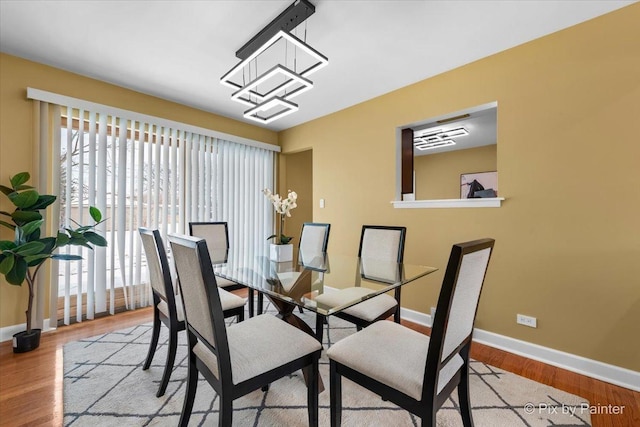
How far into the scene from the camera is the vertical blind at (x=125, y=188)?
274cm

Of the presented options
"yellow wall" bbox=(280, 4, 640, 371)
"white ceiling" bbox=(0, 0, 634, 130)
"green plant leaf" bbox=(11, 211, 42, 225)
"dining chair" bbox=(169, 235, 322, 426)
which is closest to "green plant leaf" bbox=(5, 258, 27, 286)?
"green plant leaf" bbox=(11, 211, 42, 225)

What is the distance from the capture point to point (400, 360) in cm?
117

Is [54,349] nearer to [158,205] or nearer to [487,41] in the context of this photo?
[158,205]

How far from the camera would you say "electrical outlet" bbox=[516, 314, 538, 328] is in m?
2.20

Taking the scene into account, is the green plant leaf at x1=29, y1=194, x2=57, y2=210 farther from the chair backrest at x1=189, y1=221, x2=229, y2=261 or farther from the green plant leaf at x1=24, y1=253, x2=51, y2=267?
the chair backrest at x1=189, y1=221, x2=229, y2=261

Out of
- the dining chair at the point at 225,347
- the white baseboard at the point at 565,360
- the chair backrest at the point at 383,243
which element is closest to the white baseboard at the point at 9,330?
the dining chair at the point at 225,347

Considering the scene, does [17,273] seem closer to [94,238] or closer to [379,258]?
[94,238]

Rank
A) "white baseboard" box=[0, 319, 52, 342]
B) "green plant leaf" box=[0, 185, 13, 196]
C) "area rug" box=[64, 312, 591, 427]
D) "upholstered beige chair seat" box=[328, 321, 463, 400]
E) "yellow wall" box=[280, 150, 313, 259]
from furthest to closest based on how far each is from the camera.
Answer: "yellow wall" box=[280, 150, 313, 259] < "white baseboard" box=[0, 319, 52, 342] < "green plant leaf" box=[0, 185, 13, 196] < "area rug" box=[64, 312, 591, 427] < "upholstered beige chair seat" box=[328, 321, 463, 400]

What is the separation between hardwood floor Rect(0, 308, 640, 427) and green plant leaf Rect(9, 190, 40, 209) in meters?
1.21

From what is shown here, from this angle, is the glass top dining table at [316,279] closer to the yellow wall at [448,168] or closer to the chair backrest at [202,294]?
the chair backrest at [202,294]

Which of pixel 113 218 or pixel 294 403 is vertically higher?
pixel 113 218

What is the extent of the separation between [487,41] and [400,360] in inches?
99.4

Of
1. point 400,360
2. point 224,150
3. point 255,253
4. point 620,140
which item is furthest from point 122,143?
point 620,140

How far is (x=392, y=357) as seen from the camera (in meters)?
1.19
